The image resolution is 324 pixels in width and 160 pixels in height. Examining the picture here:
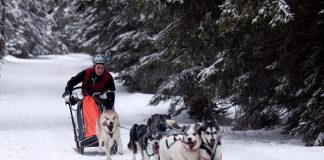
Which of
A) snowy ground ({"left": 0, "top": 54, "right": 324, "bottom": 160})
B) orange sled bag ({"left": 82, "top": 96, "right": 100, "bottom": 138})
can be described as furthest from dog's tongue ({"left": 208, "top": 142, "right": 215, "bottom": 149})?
orange sled bag ({"left": 82, "top": 96, "right": 100, "bottom": 138})

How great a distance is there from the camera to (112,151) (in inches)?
421

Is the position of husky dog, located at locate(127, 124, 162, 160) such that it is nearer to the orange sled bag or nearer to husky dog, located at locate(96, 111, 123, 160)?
husky dog, located at locate(96, 111, 123, 160)

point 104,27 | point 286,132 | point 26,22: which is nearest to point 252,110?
point 286,132

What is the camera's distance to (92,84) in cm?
1099

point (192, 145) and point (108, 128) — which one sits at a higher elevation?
point (108, 128)

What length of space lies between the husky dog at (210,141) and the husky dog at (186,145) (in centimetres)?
8

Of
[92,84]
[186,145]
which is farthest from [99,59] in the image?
[186,145]

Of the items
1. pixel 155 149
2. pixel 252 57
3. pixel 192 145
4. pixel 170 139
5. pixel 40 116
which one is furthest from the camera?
pixel 40 116

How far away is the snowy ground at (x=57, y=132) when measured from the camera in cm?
1020

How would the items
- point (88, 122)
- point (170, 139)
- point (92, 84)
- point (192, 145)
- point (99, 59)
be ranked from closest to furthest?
point (192, 145) → point (170, 139) → point (99, 59) → point (88, 122) → point (92, 84)

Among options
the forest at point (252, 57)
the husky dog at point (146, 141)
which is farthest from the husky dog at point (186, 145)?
the forest at point (252, 57)

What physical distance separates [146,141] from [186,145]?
162cm

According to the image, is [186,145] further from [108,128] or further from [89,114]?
[89,114]

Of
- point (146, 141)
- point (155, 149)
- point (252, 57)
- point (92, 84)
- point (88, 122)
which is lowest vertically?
point (155, 149)
